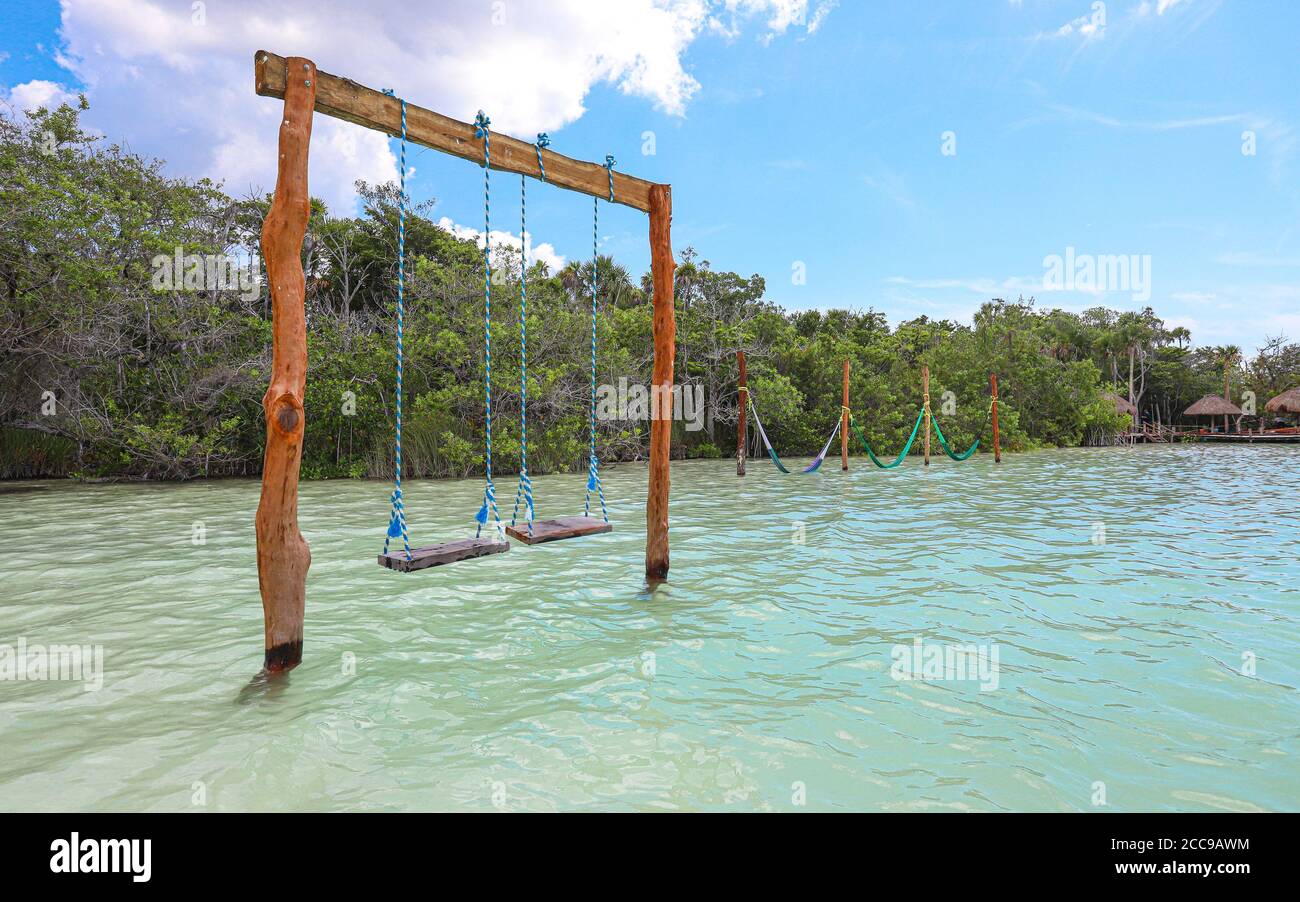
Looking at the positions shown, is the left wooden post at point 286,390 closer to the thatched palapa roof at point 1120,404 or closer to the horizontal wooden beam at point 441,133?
the horizontal wooden beam at point 441,133

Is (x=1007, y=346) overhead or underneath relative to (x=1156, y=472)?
overhead

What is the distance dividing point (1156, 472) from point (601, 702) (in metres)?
19.7

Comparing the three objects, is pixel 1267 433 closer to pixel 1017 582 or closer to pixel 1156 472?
pixel 1156 472

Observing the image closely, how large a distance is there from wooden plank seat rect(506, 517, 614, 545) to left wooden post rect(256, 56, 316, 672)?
5.57ft

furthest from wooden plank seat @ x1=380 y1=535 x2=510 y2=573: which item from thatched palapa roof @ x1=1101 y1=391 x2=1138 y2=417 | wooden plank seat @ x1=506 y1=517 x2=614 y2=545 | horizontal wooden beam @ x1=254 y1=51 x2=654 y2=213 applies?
thatched palapa roof @ x1=1101 y1=391 x2=1138 y2=417

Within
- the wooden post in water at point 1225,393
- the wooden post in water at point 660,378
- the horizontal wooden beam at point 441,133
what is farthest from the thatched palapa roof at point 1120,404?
the horizontal wooden beam at point 441,133

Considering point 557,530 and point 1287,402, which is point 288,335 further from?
point 1287,402

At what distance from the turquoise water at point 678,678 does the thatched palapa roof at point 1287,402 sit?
37201mm

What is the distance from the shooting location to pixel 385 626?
5.02m

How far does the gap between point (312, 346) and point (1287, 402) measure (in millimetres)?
44168

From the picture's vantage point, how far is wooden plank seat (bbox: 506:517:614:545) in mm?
5441

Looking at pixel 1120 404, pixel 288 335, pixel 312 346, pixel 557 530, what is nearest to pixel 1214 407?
pixel 1120 404
